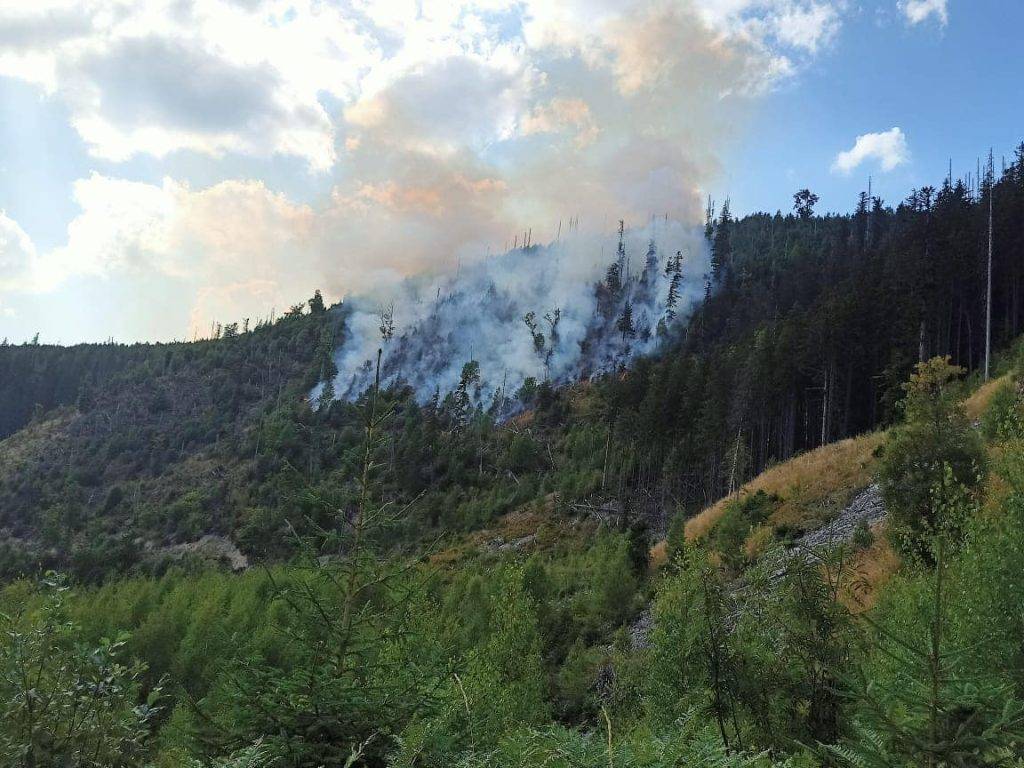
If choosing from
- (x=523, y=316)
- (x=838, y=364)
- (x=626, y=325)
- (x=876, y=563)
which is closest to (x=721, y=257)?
(x=626, y=325)

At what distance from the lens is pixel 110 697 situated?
5070mm

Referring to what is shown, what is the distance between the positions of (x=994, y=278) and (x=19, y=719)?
65647 mm

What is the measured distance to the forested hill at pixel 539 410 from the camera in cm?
5153

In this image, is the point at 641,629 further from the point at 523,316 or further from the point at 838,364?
the point at 523,316

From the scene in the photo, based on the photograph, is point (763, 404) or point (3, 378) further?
point (3, 378)

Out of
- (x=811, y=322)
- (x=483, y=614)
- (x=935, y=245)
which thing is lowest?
(x=483, y=614)

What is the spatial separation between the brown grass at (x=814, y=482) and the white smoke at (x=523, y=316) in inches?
3147

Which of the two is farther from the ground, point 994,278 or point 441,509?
point 994,278

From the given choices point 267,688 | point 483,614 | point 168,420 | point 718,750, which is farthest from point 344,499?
point 168,420

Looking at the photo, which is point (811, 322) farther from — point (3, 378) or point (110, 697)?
point (3, 378)

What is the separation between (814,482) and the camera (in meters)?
33.8

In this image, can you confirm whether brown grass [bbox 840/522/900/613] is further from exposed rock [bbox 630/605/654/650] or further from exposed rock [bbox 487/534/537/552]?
exposed rock [bbox 487/534/537/552]

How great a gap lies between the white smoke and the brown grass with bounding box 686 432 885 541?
3147 inches

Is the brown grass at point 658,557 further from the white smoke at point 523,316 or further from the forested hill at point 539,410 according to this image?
the white smoke at point 523,316
